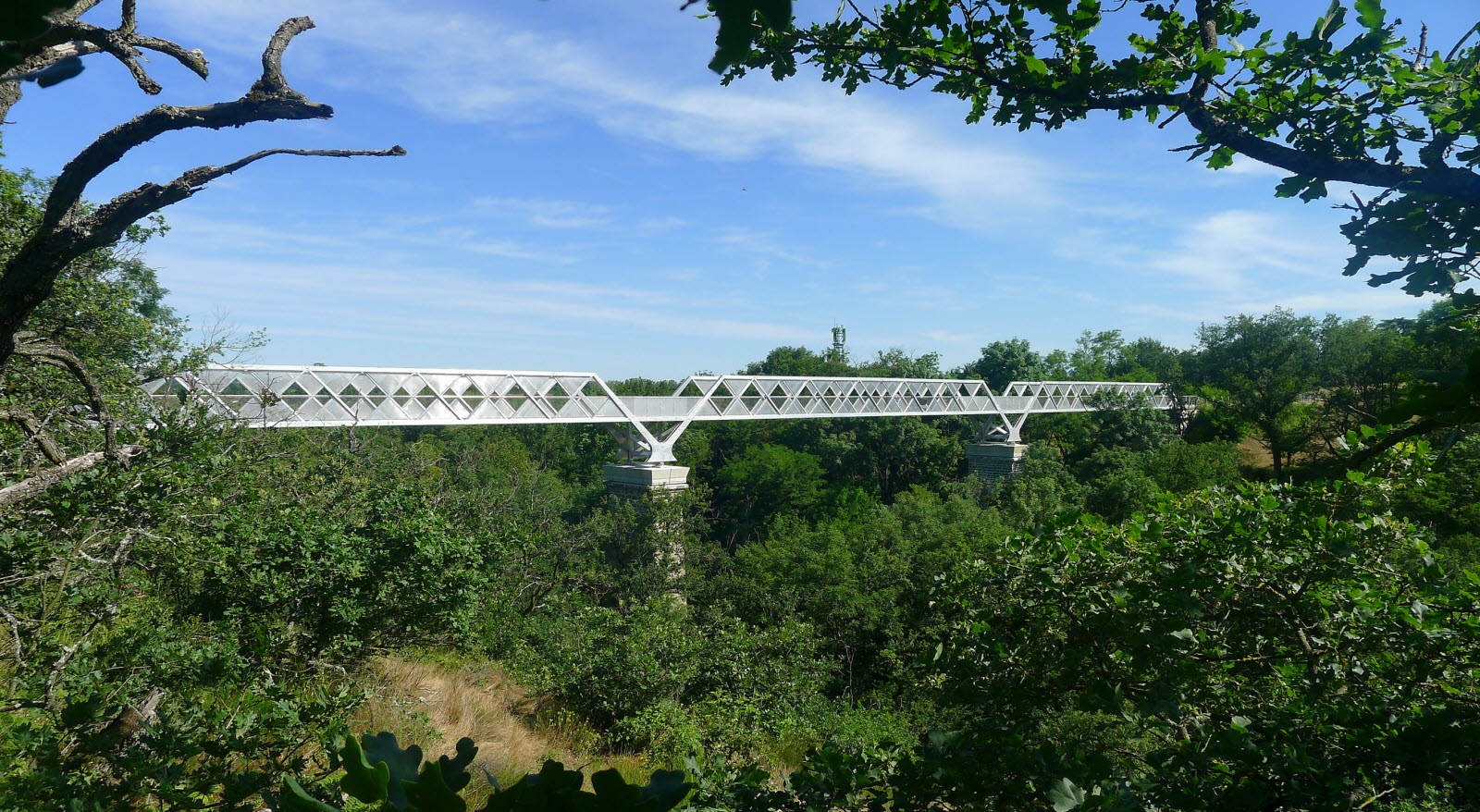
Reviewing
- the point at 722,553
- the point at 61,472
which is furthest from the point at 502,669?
the point at 722,553

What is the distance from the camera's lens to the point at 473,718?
962 cm

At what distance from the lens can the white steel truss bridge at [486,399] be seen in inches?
619

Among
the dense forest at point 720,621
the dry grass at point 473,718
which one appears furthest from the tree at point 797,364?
the dry grass at point 473,718

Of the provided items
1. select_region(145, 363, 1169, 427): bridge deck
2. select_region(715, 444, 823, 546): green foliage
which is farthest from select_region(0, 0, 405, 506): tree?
select_region(715, 444, 823, 546): green foliage

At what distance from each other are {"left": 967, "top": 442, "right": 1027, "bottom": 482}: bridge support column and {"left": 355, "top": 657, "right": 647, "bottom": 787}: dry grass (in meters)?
28.8

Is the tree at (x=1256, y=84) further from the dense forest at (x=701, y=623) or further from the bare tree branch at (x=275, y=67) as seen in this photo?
the bare tree branch at (x=275, y=67)

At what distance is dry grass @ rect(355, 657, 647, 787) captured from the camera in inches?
322

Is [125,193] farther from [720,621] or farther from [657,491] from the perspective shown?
[657,491]

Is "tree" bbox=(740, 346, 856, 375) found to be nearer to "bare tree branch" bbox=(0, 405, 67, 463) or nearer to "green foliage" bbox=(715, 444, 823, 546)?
"green foliage" bbox=(715, 444, 823, 546)

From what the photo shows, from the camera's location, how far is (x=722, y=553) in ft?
87.2

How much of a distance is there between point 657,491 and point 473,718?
1394 centimetres

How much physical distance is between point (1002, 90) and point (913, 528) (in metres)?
22.1

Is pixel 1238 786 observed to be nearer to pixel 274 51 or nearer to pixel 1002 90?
pixel 1002 90

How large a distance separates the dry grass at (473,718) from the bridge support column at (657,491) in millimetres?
10284
